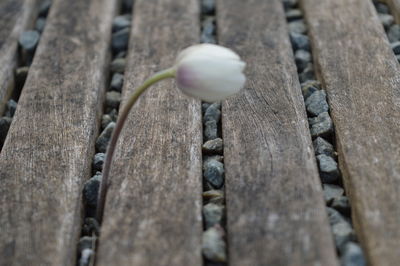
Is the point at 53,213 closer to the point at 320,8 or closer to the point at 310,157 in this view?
the point at 310,157

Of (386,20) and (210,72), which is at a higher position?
(210,72)

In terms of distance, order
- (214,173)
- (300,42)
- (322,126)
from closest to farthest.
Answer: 1. (214,173)
2. (322,126)
3. (300,42)

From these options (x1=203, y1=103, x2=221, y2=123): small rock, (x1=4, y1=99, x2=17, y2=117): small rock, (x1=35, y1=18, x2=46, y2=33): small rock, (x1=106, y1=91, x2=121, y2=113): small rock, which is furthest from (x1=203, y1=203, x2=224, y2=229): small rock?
(x1=35, y1=18, x2=46, y2=33): small rock

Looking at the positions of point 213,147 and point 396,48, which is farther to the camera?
point 396,48

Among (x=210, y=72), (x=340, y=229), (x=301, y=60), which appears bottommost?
(x=340, y=229)

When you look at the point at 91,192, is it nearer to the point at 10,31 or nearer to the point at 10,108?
the point at 10,108

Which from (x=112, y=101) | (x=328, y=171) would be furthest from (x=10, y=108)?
(x=328, y=171)

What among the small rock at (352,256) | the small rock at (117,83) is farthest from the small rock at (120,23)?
the small rock at (352,256)
